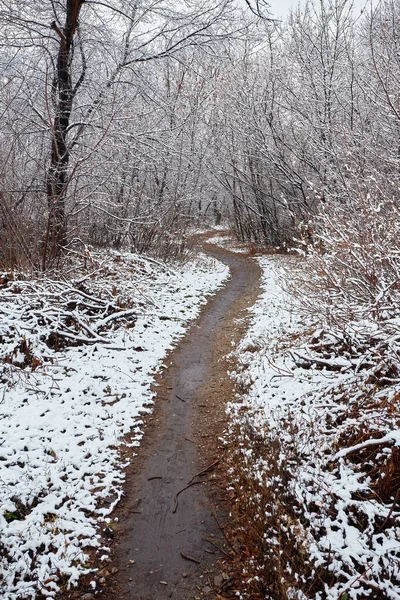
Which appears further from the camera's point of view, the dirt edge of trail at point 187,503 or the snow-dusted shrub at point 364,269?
the snow-dusted shrub at point 364,269

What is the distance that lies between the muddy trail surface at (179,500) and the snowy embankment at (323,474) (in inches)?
9.6

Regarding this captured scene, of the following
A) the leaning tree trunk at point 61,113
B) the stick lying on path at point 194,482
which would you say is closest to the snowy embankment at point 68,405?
the stick lying on path at point 194,482

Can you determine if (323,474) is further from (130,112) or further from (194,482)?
(130,112)

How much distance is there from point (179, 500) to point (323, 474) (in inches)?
54.8

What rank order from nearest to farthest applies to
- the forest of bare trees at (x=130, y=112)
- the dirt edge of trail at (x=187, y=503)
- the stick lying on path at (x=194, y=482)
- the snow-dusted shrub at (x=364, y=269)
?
1. the dirt edge of trail at (x=187, y=503)
2. the stick lying on path at (x=194, y=482)
3. the snow-dusted shrub at (x=364, y=269)
4. the forest of bare trees at (x=130, y=112)

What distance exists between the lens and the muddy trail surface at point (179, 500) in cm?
296

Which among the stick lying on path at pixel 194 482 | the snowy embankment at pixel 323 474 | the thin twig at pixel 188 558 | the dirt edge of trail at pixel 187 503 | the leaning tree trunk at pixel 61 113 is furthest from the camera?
the leaning tree trunk at pixel 61 113

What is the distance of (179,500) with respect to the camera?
3.77m

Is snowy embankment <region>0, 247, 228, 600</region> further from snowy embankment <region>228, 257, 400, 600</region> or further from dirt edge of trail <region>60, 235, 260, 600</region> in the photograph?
snowy embankment <region>228, 257, 400, 600</region>

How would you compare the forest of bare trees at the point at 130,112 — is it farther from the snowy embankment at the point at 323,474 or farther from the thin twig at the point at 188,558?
the thin twig at the point at 188,558

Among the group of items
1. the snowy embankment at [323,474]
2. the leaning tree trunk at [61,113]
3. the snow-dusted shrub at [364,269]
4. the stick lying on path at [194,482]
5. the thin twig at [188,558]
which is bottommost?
the thin twig at [188,558]

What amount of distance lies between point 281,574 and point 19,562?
6.54 ft

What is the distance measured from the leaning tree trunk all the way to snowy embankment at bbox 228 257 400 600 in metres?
5.62

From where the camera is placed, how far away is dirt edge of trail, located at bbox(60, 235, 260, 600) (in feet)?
9.54
